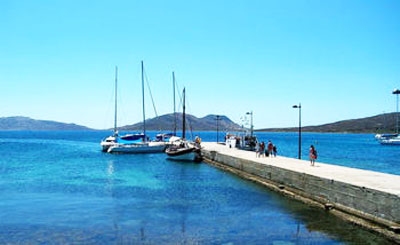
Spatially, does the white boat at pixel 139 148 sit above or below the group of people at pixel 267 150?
below

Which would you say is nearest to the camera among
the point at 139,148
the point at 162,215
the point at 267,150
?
the point at 162,215

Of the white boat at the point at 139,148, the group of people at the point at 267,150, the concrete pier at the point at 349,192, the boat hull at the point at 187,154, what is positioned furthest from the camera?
the white boat at the point at 139,148

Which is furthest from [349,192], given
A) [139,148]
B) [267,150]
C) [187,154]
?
[139,148]

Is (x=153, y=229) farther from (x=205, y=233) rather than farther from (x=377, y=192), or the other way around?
(x=377, y=192)

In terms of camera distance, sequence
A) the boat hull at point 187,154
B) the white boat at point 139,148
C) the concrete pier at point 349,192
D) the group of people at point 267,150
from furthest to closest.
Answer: the white boat at point 139,148 < the boat hull at point 187,154 < the group of people at point 267,150 < the concrete pier at point 349,192

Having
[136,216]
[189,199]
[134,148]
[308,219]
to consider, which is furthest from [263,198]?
[134,148]

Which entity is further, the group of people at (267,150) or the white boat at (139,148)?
the white boat at (139,148)

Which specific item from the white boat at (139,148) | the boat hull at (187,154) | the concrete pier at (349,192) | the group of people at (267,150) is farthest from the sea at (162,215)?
the white boat at (139,148)

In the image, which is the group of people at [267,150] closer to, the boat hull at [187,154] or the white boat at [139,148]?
the boat hull at [187,154]

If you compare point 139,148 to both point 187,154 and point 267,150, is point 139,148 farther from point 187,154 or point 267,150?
point 267,150

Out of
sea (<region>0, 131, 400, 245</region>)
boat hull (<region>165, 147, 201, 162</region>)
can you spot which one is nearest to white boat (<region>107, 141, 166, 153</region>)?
boat hull (<region>165, 147, 201, 162</region>)

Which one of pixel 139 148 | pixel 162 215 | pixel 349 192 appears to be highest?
pixel 139 148

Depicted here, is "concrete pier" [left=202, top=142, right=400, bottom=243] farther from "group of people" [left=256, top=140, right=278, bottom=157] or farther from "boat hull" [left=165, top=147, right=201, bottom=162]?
"boat hull" [left=165, top=147, right=201, bottom=162]

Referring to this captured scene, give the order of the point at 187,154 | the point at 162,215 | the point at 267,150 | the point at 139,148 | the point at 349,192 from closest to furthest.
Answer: the point at 349,192 → the point at 162,215 → the point at 267,150 → the point at 187,154 → the point at 139,148
